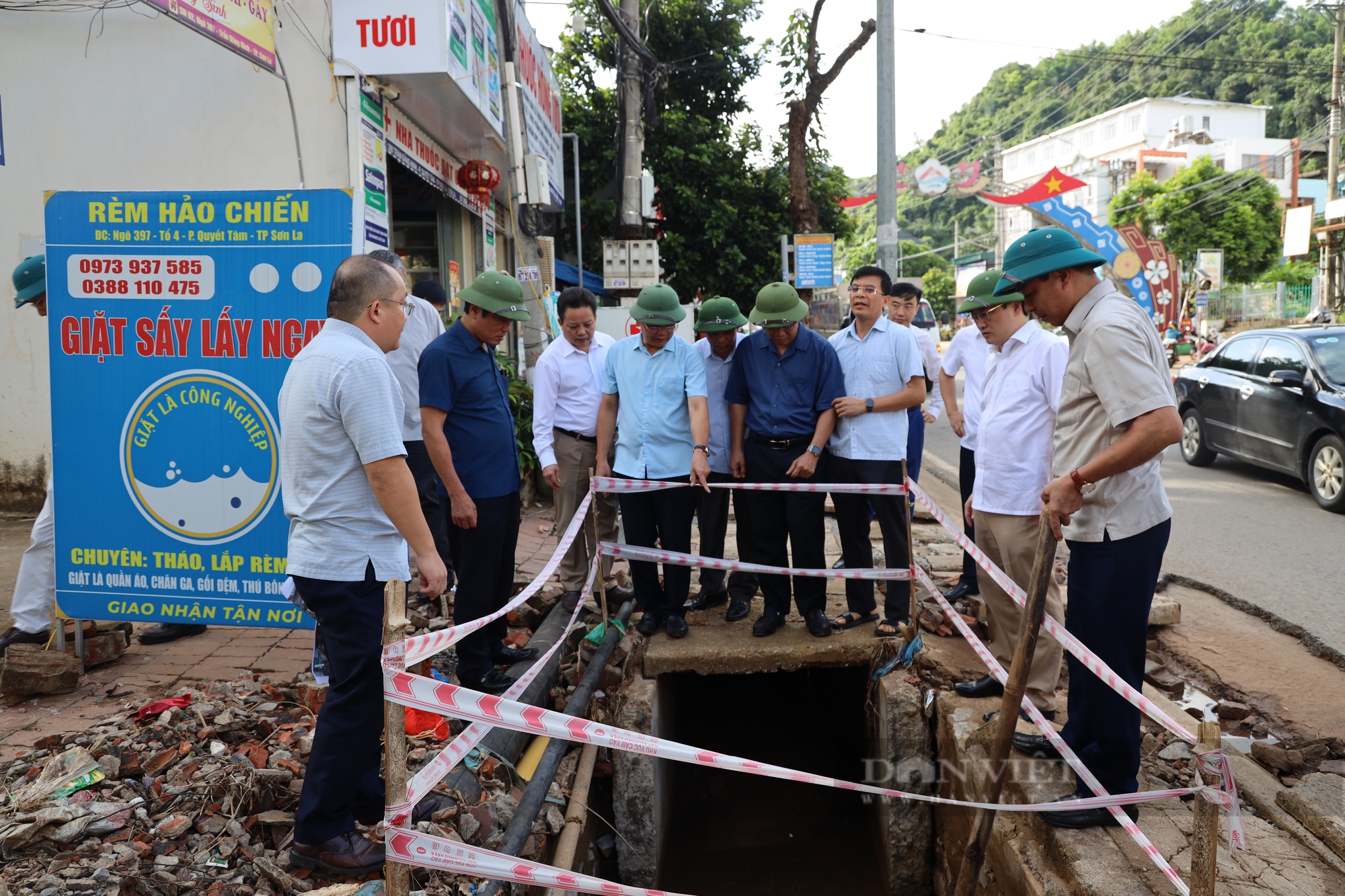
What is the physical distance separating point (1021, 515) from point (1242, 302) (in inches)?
1574

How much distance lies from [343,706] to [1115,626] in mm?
2454

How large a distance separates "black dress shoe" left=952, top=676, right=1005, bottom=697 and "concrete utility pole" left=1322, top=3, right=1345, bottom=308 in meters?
31.7

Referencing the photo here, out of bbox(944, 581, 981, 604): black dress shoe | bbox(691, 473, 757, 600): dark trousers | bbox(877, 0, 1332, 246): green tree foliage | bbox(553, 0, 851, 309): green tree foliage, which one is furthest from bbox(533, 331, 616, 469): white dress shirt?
bbox(877, 0, 1332, 246): green tree foliage

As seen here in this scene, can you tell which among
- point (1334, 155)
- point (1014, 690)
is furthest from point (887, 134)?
point (1334, 155)

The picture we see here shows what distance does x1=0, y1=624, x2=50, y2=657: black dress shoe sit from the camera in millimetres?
4254

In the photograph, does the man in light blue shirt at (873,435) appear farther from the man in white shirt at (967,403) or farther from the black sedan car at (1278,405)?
the black sedan car at (1278,405)

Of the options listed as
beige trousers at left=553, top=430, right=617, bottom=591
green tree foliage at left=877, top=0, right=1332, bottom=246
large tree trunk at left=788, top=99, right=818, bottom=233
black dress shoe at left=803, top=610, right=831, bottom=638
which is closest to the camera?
black dress shoe at left=803, top=610, right=831, bottom=638

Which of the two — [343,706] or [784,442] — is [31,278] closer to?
[343,706]

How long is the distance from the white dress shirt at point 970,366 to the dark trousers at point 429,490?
126 inches

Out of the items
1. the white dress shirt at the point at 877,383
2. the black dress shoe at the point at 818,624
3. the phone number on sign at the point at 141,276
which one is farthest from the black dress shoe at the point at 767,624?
the phone number on sign at the point at 141,276

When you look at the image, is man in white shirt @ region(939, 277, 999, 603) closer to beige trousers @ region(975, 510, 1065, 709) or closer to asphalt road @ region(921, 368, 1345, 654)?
beige trousers @ region(975, 510, 1065, 709)

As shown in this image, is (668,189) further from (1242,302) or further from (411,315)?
(1242,302)

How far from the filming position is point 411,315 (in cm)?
527

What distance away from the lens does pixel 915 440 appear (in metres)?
6.42
